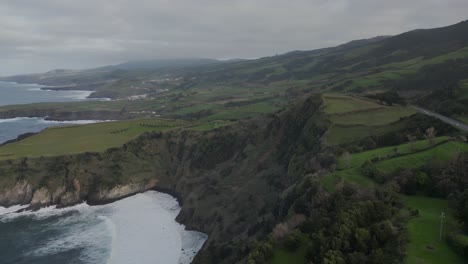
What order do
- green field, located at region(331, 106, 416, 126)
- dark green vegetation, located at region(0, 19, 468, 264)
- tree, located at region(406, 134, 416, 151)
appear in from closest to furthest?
dark green vegetation, located at region(0, 19, 468, 264), tree, located at region(406, 134, 416, 151), green field, located at region(331, 106, 416, 126)

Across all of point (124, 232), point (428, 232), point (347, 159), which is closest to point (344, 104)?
point (347, 159)

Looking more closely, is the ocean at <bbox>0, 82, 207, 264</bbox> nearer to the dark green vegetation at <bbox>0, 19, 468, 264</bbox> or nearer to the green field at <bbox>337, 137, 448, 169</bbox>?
the dark green vegetation at <bbox>0, 19, 468, 264</bbox>

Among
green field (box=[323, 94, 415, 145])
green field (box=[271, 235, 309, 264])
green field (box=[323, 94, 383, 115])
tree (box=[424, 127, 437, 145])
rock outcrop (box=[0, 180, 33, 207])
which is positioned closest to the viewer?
green field (box=[271, 235, 309, 264])

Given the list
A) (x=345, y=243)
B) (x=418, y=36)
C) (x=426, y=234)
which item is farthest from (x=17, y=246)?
(x=418, y=36)

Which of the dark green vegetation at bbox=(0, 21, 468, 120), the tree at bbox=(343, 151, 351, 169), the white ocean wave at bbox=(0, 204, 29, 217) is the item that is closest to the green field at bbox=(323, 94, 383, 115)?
the dark green vegetation at bbox=(0, 21, 468, 120)

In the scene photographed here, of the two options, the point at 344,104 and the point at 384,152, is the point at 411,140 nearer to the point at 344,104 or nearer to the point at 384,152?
the point at 384,152

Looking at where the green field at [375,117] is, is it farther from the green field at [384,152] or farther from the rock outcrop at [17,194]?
the rock outcrop at [17,194]
